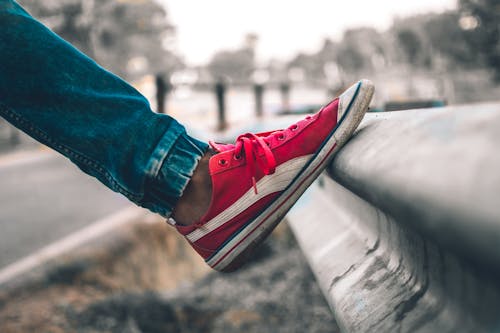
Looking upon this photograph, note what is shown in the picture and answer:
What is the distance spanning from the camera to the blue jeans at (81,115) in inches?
54.7

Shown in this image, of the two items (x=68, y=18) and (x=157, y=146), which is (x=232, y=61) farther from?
(x=157, y=146)

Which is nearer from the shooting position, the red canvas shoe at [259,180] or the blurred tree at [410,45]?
the red canvas shoe at [259,180]

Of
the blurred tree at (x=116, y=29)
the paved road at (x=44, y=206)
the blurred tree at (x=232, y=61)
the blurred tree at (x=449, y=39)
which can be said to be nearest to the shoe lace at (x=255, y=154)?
the paved road at (x=44, y=206)

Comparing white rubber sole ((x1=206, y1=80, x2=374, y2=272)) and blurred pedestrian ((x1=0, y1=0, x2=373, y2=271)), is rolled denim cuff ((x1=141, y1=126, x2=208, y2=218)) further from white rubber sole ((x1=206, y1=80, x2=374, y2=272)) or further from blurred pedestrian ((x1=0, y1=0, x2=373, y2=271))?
white rubber sole ((x1=206, y1=80, x2=374, y2=272))

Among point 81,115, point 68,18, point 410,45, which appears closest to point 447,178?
point 81,115

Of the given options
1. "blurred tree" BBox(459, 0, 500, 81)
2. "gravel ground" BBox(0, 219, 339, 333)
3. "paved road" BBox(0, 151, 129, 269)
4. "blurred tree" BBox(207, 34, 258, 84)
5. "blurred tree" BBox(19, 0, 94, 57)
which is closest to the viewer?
"gravel ground" BBox(0, 219, 339, 333)

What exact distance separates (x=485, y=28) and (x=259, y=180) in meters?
17.6

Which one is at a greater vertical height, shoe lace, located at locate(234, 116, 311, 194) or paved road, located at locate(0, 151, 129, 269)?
shoe lace, located at locate(234, 116, 311, 194)

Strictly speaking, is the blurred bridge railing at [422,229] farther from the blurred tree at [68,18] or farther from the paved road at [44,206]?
the blurred tree at [68,18]

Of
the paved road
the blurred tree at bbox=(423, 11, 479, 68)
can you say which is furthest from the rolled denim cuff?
the blurred tree at bbox=(423, 11, 479, 68)

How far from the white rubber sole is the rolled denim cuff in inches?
8.6

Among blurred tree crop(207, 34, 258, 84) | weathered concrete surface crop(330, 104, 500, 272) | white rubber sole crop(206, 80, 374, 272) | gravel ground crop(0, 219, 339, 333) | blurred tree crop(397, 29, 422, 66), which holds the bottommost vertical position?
blurred tree crop(207, 34, 258, 84)

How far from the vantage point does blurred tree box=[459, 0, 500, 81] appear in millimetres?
14875

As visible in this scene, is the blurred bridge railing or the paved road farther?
the paved road
